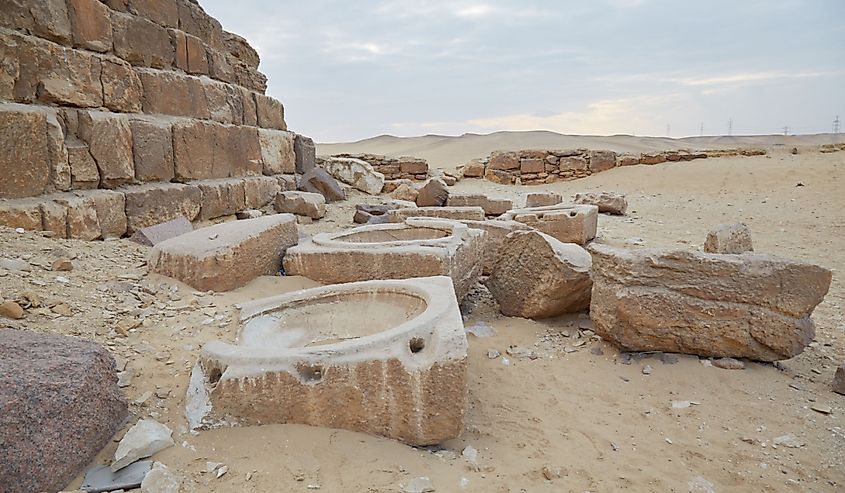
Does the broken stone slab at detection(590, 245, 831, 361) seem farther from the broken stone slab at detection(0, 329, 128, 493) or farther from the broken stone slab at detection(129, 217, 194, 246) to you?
the broken stone slab at detection(129, 217, 194, 246)

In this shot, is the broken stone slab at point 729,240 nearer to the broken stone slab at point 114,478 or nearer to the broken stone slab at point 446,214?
the broken stone slab at point 446,214

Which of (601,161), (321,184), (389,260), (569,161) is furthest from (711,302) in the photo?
(601,161)

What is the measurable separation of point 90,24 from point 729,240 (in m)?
5.97

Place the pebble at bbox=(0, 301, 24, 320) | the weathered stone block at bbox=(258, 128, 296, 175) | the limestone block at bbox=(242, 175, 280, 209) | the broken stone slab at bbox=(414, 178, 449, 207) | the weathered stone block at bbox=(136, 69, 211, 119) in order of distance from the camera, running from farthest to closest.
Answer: the broken stone slab at bbox=(414, 178, 449, 207), the weathered stone block at bbox=(258, 128, 296, 175), the limestone block at bbox=(242, 175, 280, 209), the weathered stone block at bbox=(136, 69, 211, 119), the pebble at bbox=(0, 301, 24, 320)

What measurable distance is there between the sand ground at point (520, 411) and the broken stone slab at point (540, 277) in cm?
11

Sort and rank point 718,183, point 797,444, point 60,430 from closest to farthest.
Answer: point 60,430, point 797,444, point 718,183

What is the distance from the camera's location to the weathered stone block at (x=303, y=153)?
27.8 feet

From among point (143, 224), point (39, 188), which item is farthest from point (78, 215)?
point (143, 224)

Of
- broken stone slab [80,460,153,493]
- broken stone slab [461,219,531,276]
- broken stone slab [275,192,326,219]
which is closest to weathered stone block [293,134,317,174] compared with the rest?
broken stone slab [275,192,326,219]

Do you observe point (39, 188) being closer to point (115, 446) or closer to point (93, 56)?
point (93, 56)

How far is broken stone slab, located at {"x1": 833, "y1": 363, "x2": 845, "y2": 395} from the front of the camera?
2.57m

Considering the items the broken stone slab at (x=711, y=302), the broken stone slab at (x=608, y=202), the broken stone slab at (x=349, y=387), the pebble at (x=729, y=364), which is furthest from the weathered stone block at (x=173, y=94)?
the broken stone slab at (x=608, y=202)

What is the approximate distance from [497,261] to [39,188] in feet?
11.8

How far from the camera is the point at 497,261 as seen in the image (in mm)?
3902
